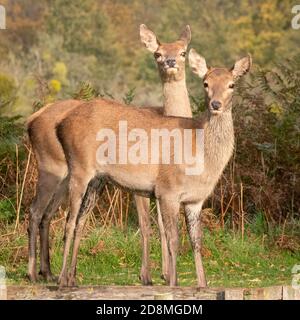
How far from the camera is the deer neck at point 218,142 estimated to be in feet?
38.6

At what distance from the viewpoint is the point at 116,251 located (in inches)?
575

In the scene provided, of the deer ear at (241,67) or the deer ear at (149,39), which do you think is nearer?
the deer ear at (241,67)

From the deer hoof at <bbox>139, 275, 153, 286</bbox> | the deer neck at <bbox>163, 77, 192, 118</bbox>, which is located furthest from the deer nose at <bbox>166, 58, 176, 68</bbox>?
the deer hoof at <bbox>139, 275, 153, 286</bbox>

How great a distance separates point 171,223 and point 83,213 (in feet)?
3.07

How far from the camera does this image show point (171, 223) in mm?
11750

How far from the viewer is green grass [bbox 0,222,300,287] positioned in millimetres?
13539

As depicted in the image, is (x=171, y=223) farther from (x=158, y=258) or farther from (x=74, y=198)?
(x=158, y=258)

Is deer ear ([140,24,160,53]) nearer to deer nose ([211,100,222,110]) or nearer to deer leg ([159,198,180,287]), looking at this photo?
deer nose ([211,100,222,110])

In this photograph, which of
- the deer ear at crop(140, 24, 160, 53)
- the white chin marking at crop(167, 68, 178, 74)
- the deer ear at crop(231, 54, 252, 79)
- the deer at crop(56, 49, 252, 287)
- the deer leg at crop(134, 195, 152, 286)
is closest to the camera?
the deer at crop(56, 49, 252, 287)

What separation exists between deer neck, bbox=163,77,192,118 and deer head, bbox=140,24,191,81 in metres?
0.12

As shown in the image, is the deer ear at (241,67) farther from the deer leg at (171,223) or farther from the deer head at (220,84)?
the deer leg at (171,223)

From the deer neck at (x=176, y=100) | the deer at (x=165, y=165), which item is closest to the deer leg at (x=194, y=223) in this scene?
the deer at (x=165, y=165)
